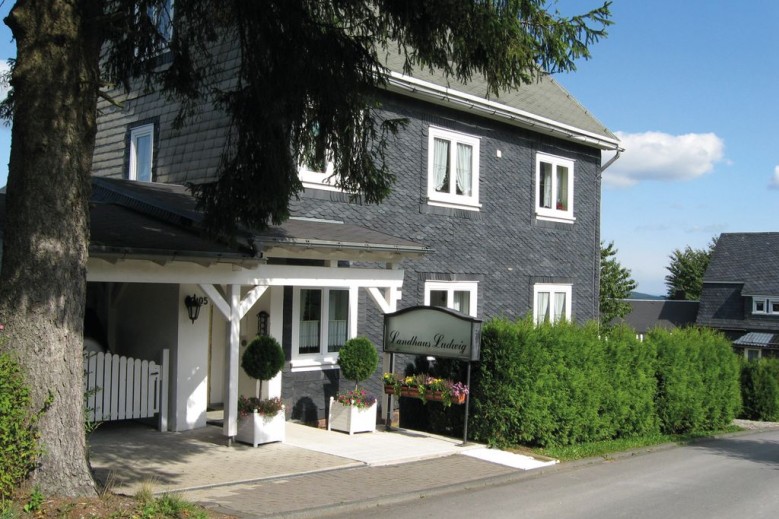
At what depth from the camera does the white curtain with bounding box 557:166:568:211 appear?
2086 centimetres

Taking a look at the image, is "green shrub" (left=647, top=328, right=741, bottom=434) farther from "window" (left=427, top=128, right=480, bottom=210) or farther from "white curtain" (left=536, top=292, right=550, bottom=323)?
"window" (left=427, top=128, right=480, bottom=210)

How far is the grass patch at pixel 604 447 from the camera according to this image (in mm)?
12617

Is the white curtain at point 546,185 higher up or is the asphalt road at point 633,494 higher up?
the white curtain at point 546,185

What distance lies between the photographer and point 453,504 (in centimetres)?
935

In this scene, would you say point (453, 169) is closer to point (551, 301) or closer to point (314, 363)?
point (551, 301)

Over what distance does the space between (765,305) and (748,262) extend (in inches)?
133

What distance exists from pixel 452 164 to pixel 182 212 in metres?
6.93

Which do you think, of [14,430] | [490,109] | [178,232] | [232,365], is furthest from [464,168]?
[14,430]

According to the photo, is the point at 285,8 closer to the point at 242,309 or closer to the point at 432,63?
the point at 432,63

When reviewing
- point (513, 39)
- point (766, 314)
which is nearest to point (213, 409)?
point (513, 39)

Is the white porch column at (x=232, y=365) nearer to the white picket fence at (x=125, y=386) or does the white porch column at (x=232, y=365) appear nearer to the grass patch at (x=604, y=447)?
the white picket fence at (x=125, y=386)

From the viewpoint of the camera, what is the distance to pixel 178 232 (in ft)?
39.1

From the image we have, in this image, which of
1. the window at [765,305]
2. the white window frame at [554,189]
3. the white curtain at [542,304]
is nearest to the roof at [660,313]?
the window at [765,305]

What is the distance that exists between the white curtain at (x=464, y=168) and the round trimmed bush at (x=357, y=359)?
533cm
